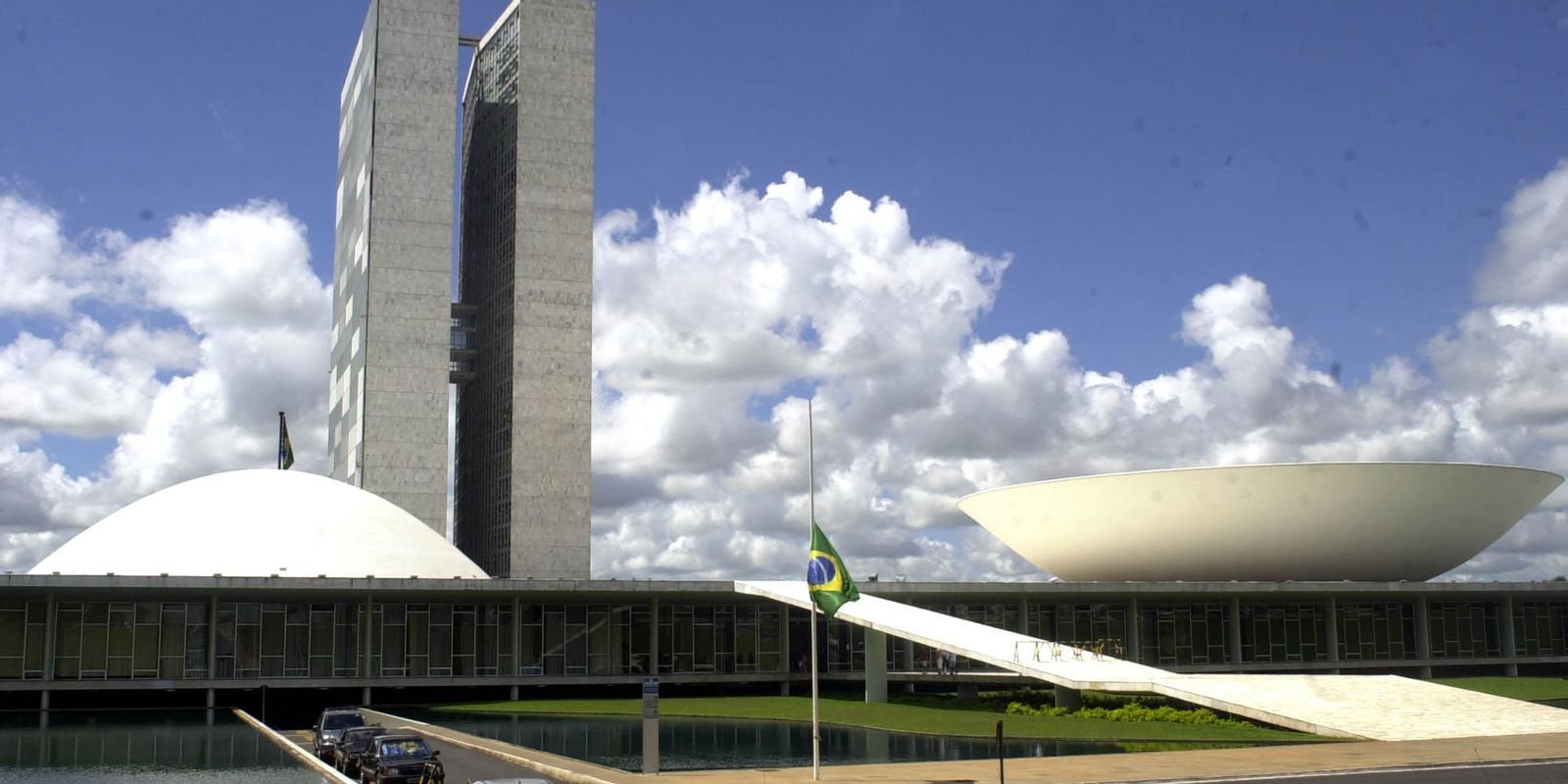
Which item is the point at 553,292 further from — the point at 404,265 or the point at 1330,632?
the point at 1330,632

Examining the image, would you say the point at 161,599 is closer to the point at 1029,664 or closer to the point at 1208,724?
the point at 1029,664

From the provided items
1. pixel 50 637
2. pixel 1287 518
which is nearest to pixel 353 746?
pixel 50 637

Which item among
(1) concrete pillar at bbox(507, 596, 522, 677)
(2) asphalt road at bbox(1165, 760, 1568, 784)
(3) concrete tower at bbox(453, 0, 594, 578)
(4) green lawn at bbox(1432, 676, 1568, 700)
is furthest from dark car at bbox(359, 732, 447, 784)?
(3) concrete tower at bbox(453, 0, 594, 578)

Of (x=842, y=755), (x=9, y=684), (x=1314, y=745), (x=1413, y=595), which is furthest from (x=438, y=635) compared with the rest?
(x=1413, y=595)

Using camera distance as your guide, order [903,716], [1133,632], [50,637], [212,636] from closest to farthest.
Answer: [903,716] → [50,637] → [212,636] → [1133,632]

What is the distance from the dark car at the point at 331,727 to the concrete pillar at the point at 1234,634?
45.4 m

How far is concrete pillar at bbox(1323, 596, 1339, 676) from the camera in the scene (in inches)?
2670

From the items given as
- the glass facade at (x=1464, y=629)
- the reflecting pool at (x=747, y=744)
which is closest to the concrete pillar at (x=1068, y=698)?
the reflecting pool at (x=747, y=744)

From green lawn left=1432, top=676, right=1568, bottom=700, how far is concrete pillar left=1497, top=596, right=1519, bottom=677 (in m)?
11.2

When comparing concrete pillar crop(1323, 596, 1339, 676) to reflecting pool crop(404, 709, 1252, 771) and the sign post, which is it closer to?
reflecting pool crop(404, 709, 1252, 771)

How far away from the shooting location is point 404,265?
98062 millimetres

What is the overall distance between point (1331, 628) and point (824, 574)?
4761cm

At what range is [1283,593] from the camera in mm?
65125

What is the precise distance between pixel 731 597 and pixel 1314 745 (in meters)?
31.3
